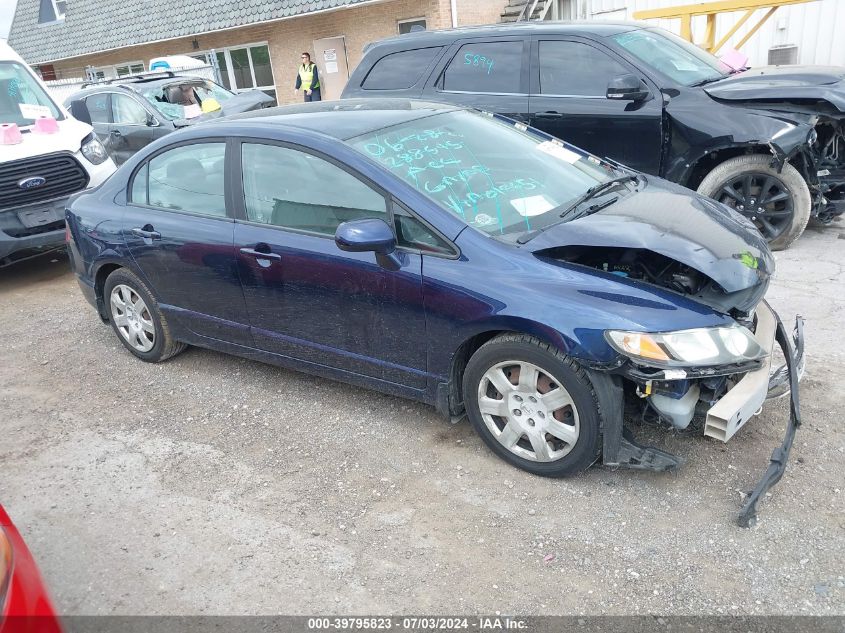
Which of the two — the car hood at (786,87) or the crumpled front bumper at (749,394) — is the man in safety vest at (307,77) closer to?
the car hood at (786,87)

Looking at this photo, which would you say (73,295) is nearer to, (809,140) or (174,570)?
(174,570)

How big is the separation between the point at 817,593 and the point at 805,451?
3.00 feet

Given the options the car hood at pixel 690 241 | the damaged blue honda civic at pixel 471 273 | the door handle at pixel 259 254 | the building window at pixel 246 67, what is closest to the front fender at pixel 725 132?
the damaged blue honda civic at pixel 471 273

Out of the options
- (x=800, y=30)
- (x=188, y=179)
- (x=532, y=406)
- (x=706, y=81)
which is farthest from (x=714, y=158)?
(x=800, y=30)

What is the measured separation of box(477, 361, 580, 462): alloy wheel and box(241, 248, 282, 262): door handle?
1310mm

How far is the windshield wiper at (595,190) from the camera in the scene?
3.56m

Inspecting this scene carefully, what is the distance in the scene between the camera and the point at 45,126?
7.20 meters

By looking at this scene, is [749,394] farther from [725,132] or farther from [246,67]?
[246,67]

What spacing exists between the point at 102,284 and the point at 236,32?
14.4 m

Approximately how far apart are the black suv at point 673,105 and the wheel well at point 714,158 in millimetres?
12

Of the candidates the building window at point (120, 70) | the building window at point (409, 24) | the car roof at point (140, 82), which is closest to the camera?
the car roof at point (140, 82)

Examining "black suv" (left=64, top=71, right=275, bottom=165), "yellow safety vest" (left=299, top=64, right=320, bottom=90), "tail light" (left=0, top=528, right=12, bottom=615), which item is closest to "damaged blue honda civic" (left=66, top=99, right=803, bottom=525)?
"tail light" (left=0, top=528, right=12, bottom=615)

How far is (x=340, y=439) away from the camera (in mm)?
3723

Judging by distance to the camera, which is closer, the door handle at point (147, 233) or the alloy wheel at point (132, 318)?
the door handle at point (147, 233)
